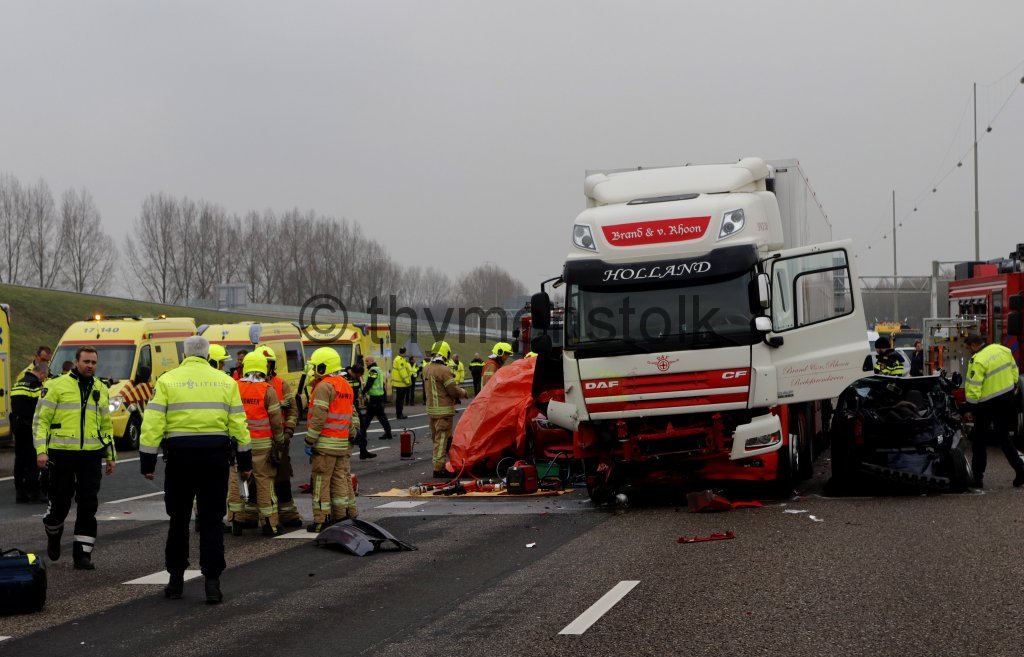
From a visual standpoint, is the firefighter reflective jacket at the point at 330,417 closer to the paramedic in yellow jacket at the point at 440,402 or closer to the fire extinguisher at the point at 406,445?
the paramedic in yellow jacket at the point at 440,402

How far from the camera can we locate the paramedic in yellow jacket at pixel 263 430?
11.9 metres

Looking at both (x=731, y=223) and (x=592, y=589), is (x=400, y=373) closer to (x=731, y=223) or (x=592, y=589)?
(x=731, y=223)

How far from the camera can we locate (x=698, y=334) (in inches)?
499

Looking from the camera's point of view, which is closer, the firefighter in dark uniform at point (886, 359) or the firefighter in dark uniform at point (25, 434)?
the firefighter in dark uniform at point (25, 434)

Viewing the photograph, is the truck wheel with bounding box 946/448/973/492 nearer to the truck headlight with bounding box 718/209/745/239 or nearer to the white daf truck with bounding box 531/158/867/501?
the white daf truck with bounding box 531/158/867/501

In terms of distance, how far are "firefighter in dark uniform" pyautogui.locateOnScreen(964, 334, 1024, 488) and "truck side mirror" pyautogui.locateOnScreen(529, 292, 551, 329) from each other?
5119 millimetres

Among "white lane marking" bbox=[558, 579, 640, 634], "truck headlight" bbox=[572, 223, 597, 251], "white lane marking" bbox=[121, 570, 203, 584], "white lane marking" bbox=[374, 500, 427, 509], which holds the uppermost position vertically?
"truck headlight" bbox=[572, 223, 597, 251]

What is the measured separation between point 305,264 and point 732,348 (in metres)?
83.4

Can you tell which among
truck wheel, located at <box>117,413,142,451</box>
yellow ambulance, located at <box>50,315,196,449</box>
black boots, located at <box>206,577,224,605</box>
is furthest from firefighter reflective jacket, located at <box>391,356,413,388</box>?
black boots, located at <box>206,577,224,605</box>

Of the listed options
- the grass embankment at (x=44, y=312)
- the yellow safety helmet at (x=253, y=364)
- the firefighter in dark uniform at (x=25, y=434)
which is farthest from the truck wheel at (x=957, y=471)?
the grass embankment at (x=44, y=312)

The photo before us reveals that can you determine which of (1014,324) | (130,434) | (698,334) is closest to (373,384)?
(130,434)

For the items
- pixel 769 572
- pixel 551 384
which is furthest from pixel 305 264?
pixel 769 572

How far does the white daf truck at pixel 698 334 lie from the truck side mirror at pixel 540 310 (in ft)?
0.08

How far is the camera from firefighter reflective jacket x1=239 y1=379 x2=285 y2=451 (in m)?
11.9
